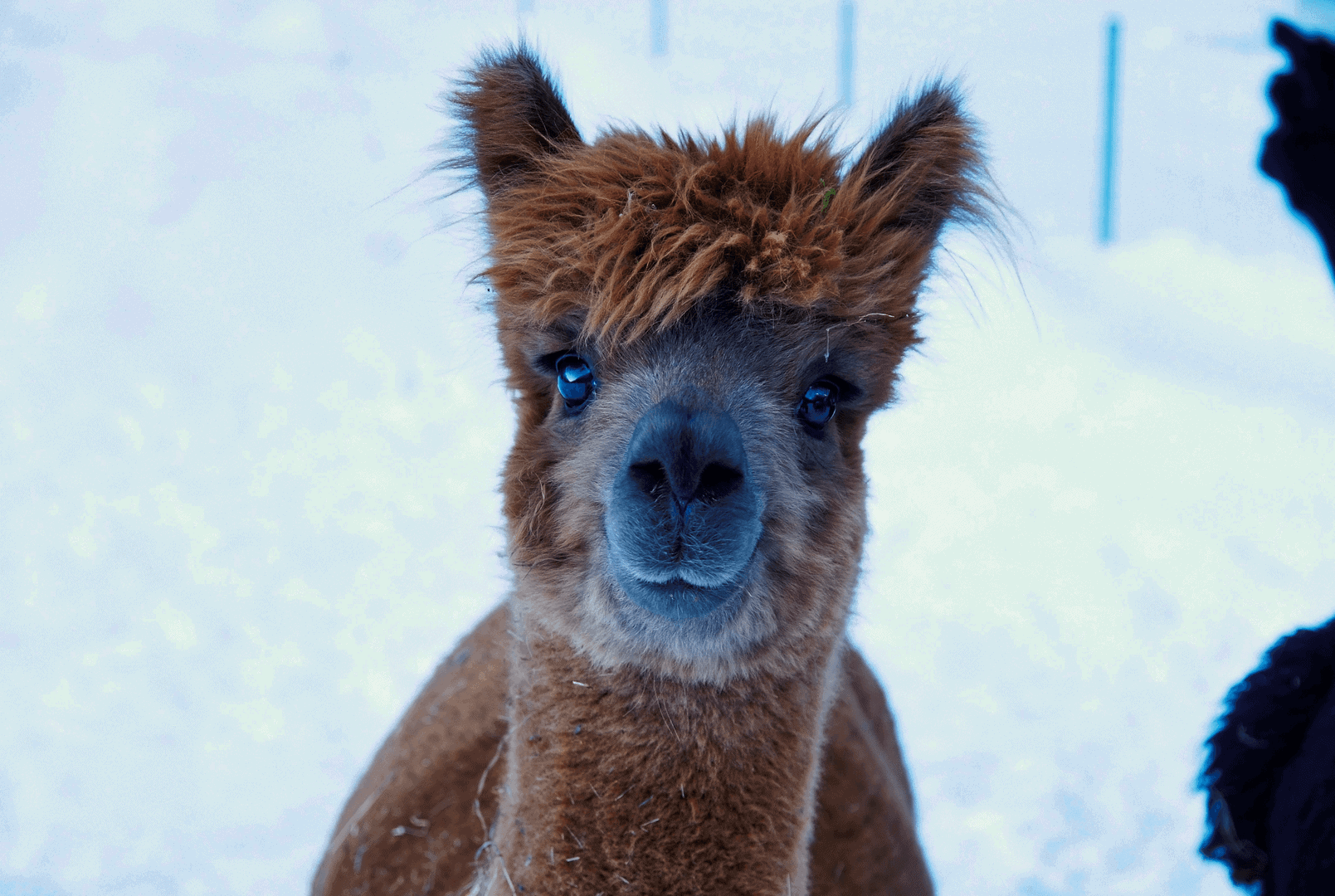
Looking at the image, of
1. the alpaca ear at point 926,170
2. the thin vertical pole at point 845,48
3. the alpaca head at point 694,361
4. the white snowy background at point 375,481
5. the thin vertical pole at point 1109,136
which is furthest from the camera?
the thin vertical pole at point 845,48

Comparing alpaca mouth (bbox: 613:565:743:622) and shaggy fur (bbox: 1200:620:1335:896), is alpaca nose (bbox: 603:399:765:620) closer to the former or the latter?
alpaca mouth (bbox: 613:565:743:622)

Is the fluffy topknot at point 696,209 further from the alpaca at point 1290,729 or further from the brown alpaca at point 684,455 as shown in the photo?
the alpaca at point 1290,729

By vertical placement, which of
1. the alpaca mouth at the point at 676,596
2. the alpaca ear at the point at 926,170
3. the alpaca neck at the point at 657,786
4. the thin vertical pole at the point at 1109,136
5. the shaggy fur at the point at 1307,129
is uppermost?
the thin vertical pole at the point at 1109,136

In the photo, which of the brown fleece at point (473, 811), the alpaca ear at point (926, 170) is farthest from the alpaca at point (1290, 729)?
the brown fleece at point (473, 811)

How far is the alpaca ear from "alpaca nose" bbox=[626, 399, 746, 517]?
2.29 ft

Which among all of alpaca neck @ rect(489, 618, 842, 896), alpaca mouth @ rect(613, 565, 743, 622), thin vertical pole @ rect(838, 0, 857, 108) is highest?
thin vertical pole @ rect(838, 0, 857, 108)

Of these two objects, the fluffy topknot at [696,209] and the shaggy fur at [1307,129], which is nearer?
the shaggy fur at [1307,129]

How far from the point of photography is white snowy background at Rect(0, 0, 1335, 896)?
4406 millimetres

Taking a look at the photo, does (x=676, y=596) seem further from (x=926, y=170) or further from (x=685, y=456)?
(x=926, y=170)

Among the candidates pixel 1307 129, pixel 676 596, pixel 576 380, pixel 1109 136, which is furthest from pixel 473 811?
pixel 1109 136

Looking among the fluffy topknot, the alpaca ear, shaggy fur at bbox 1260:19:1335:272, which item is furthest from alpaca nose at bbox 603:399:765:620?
shaggy fur at bbox 1260:19:1335:272

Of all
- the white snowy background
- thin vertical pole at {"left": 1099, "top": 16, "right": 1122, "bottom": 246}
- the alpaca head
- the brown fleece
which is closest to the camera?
the alpaca head

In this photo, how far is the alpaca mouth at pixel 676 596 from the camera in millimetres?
1903

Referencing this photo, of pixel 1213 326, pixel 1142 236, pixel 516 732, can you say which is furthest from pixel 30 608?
pixel 1142 236
